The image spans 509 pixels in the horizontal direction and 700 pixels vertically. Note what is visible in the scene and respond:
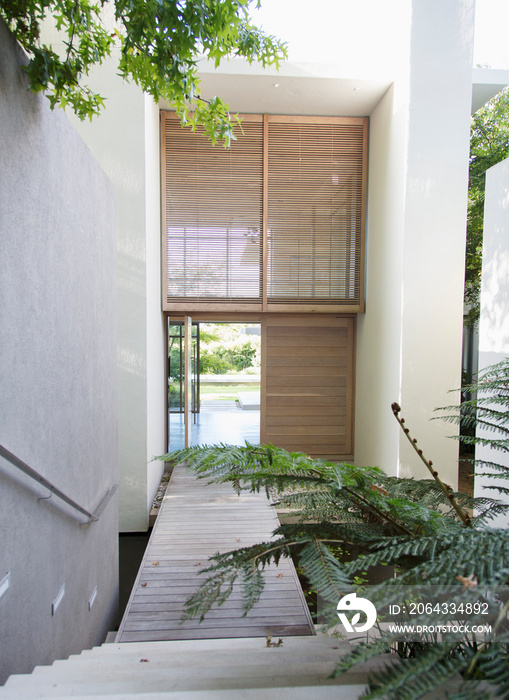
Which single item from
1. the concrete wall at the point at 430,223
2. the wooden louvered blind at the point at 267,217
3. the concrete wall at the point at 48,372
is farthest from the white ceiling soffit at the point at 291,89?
the concrete wall at the point at 48,372

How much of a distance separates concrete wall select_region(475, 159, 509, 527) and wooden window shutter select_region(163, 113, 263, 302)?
3712 mm

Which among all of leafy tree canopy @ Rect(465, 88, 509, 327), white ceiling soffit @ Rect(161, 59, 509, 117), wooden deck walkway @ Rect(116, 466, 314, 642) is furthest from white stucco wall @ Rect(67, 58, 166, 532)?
leafy tree canopy @ Rect(465, 88, 509, 327)

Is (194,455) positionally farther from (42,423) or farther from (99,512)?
(99,512)

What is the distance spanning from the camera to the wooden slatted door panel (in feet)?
22.6

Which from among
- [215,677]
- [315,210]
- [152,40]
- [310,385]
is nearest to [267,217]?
[315,210]

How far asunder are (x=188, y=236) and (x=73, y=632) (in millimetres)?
5057

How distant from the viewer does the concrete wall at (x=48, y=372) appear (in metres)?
1.76

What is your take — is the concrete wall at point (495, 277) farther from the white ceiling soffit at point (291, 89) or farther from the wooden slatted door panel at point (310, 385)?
the wooden slatted door panel at point (310, 385)

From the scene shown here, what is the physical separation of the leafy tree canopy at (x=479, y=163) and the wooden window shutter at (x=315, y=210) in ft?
7.47

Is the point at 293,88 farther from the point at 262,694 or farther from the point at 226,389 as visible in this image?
the point at 226,389

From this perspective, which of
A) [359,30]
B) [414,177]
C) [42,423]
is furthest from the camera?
[359,30]

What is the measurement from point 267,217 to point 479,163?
400 cm

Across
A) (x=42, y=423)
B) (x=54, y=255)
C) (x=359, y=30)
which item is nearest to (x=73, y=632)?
(x=42, y=423)

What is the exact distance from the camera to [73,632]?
246cm
